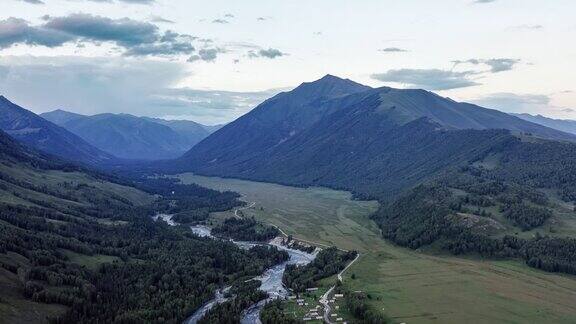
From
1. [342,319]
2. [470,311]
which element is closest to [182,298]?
[342,319]

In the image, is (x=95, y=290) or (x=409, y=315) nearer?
(x=409, y=315)

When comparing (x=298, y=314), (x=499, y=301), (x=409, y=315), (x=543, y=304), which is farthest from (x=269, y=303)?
(x=543, y=304)

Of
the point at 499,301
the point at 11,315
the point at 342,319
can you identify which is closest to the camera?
the point at 11,315

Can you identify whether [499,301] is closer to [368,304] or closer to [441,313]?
[441,313]

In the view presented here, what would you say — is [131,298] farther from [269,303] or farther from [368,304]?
[368,304]

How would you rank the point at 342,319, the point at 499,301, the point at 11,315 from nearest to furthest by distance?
the point at 11,315 < the point at 342,319 < the point at 499,301

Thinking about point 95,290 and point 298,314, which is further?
point 95,290

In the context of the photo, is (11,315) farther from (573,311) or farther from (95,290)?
(573,311)
